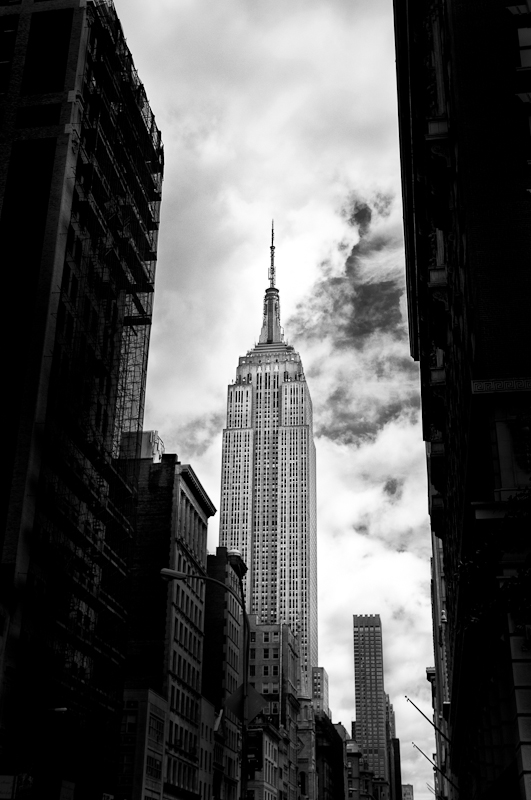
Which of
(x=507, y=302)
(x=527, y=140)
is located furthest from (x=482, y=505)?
(x=527, y=140)

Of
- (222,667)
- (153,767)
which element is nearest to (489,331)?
(153,767)

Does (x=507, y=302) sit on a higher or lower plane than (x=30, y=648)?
higher

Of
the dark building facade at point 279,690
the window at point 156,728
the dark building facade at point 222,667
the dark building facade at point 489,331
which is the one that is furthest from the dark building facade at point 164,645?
the dark building facade at point 279,690

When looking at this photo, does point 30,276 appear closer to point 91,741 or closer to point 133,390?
point 133,390

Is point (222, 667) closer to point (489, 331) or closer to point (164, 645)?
point (164, 645)

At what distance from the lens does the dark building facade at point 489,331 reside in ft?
82.4

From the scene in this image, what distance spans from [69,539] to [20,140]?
30738 millimetres

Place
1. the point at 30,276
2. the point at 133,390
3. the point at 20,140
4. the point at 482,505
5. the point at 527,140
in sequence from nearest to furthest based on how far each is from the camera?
the point at 482,505 → the point at 527,140 → the point at 30,276 → the point at 20,140 → the point at 133,390

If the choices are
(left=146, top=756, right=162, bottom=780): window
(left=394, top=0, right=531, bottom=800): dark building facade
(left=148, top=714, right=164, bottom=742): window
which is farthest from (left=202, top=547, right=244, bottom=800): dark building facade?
(left=394, top=0, right=531, bottom=800): dark building facade

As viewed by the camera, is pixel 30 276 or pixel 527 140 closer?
pixel 527 140

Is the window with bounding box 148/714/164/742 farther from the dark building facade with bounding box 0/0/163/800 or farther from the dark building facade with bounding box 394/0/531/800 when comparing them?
the dark building facade with bounding box 394/0/531/800

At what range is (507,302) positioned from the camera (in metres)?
31.4

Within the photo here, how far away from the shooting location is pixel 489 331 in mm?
31047

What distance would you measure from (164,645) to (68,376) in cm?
3266
